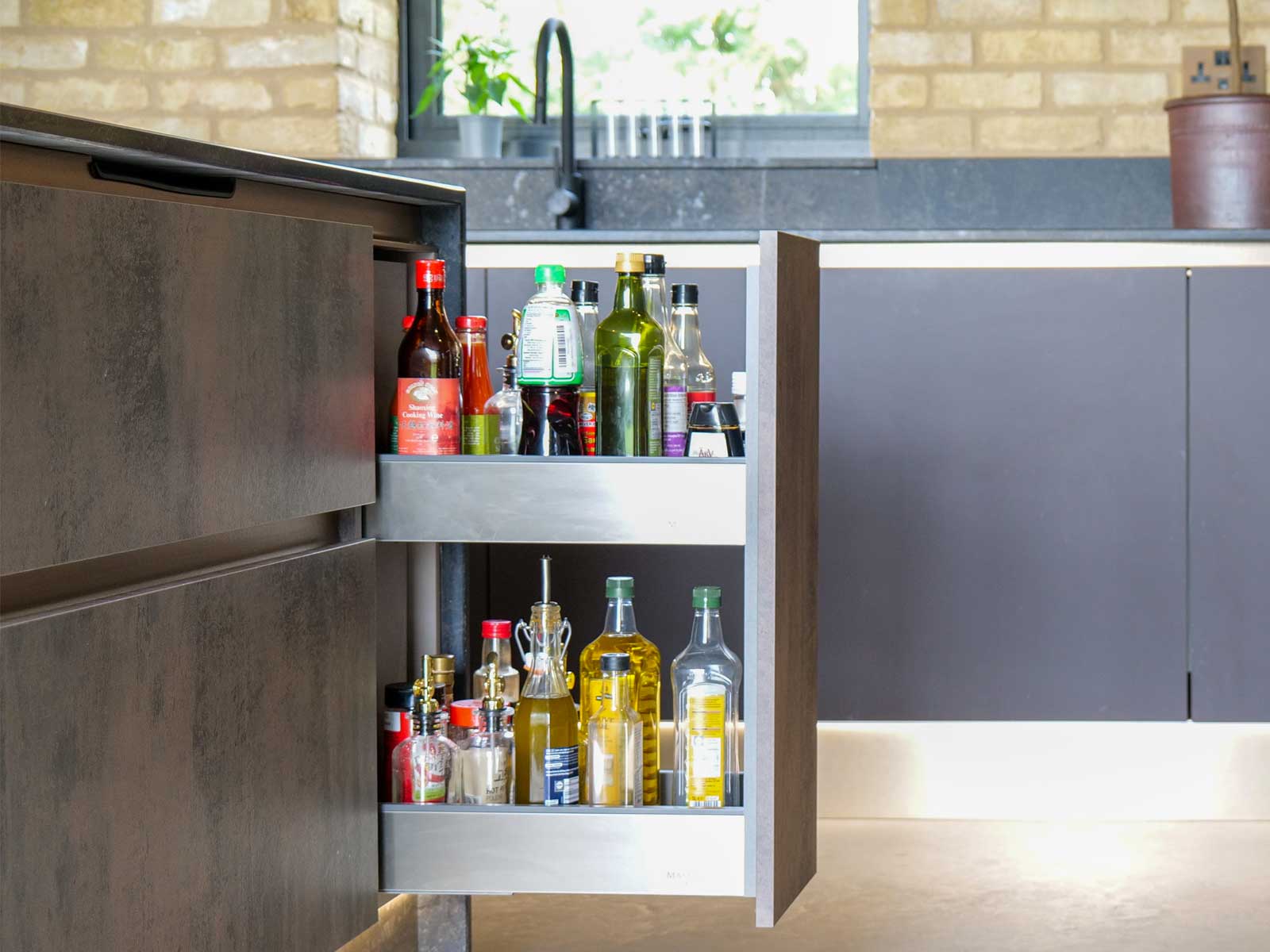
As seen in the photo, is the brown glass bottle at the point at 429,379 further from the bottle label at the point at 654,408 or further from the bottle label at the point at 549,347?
the bottle label at the point at 654,408

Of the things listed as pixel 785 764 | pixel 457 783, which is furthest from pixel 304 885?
pixel 785 764

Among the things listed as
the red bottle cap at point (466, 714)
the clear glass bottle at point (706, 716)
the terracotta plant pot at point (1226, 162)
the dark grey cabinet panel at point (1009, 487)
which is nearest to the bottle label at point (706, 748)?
the clear glass bottle at point (706, 716)

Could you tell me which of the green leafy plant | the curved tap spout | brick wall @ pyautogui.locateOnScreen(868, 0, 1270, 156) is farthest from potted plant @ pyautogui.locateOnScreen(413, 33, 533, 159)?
brick wall @ pyautogui.locateOnScreen(868, 0, 1270, 156)

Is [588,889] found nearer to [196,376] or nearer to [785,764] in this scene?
[785,764]

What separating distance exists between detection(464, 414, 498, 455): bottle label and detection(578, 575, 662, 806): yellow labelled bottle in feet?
0.67

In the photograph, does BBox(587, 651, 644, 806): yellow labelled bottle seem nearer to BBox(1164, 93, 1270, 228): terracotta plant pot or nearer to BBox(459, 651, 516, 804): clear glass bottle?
BBox(459, 651, 516, 804): clear glass bottle

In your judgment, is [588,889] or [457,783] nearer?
[588,889]

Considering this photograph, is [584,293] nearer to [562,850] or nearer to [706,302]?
[562,850]

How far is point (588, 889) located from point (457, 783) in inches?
7.9

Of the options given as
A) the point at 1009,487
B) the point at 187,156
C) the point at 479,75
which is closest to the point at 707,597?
the point at 187,156

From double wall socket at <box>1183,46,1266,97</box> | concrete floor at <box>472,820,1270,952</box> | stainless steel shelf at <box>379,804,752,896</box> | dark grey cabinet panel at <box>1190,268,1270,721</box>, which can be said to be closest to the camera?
stainless steel shelf at <box>379,804,752,896</box>

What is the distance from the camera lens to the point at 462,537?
154cm

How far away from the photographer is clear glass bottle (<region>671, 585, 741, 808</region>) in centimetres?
153

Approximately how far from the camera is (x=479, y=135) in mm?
3156
